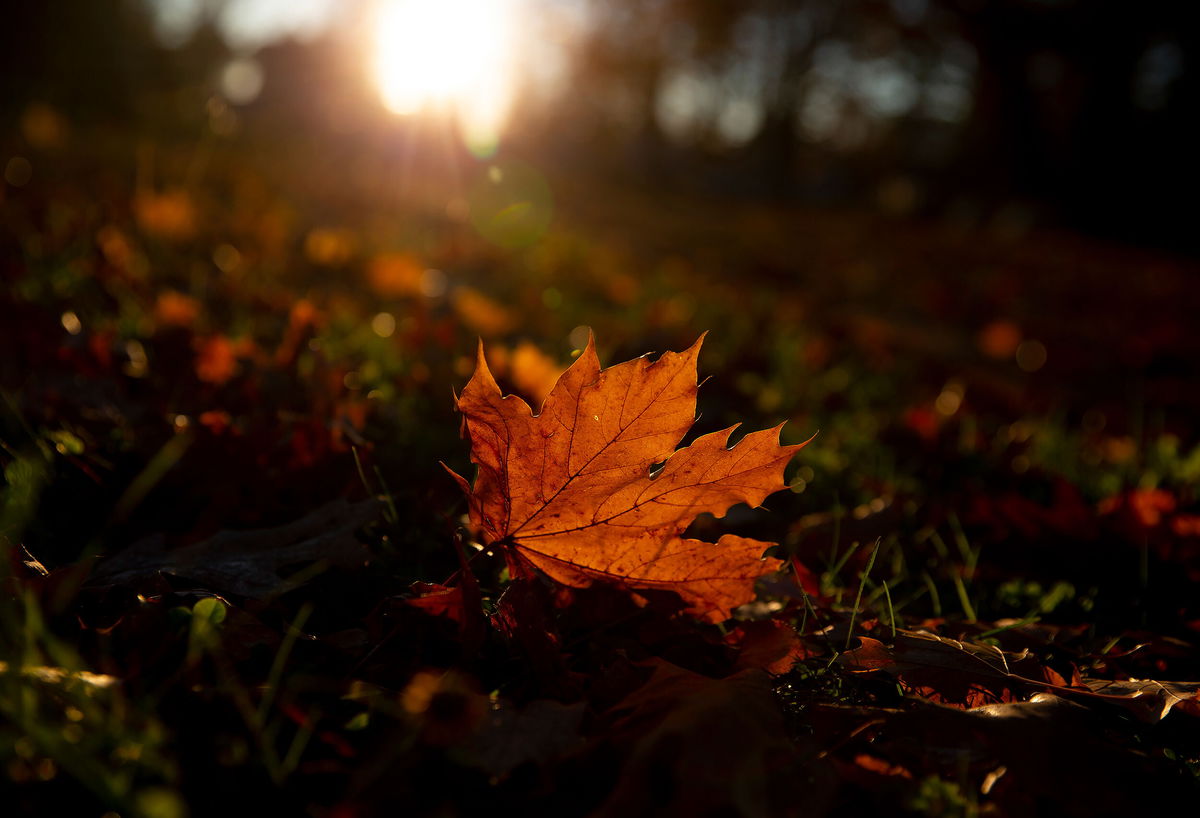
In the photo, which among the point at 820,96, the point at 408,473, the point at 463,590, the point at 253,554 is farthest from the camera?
the point at 820,96

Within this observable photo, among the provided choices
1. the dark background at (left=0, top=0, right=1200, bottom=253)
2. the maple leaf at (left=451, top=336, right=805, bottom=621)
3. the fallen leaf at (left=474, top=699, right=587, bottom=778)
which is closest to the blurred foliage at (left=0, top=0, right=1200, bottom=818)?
the fallen leaf at (left=474, top=699, right=587, bottom=778)

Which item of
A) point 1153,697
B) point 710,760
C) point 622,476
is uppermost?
point 622,476

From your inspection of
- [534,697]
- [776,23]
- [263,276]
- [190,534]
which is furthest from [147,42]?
[776,23]

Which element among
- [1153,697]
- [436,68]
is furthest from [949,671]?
[436,68]

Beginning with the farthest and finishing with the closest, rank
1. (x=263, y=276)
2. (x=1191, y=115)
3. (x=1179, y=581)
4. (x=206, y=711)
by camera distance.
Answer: (x=1191, y=115)
(x=263, y=276)
(x=1179, y=581)
(x=206, y=711)

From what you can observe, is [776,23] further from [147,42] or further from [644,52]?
[147,42]

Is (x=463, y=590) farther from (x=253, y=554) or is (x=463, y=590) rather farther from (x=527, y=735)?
(x=253, y=554)

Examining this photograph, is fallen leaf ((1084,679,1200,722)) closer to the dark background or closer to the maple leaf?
the maple leaf
